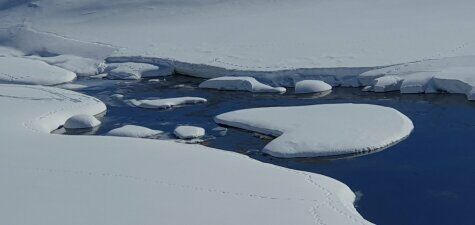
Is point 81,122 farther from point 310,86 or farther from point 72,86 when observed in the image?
point 310,86

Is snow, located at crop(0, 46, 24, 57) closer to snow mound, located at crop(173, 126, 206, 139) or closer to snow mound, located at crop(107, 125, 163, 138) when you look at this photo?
snow mound, located at crop(107, 125, 163, 138)

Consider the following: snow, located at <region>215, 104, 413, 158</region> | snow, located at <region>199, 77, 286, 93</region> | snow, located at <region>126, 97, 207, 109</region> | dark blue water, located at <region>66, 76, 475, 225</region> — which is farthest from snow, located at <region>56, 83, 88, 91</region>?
snow, located at <region>215, 104, 413, 158</region>

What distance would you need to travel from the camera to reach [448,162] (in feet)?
41.6

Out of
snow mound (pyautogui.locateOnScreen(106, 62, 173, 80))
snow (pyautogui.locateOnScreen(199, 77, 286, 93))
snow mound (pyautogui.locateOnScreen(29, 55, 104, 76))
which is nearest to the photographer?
snow (pyautogui.locateOnScreen(199, 77, 286, 93))

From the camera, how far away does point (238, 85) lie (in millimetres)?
18766

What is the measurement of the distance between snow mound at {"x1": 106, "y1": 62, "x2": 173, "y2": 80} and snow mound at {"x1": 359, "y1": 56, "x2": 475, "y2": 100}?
582cm

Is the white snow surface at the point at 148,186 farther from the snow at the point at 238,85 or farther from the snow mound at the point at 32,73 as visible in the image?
the snow mound at the point at 32,73

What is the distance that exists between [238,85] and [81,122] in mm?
4600

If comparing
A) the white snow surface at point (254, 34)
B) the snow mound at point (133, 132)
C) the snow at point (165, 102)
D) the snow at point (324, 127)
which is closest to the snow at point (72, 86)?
the white snow surface at point (254, 34)

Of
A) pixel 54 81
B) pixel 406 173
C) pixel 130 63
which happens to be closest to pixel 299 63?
pixel 130 63

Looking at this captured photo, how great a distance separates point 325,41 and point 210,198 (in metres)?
12.4

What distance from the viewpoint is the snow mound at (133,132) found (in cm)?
1458

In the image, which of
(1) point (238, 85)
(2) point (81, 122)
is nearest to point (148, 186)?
(2) point (81, 122)

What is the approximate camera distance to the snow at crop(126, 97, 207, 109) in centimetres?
1711
